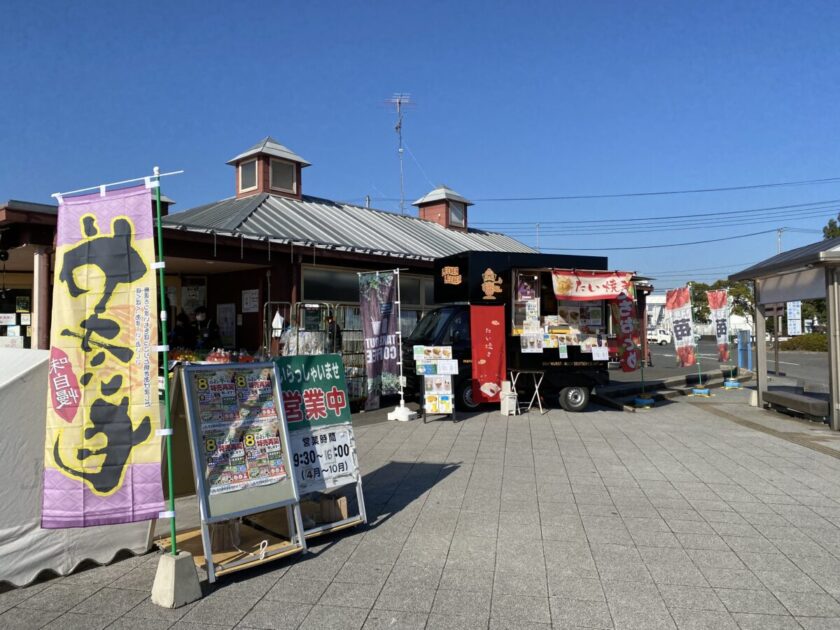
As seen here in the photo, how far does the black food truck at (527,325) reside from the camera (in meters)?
11.9

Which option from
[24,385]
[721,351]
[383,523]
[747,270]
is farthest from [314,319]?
[721,351]

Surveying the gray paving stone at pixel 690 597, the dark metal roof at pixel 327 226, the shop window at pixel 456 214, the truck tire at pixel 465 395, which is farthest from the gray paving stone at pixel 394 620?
the shop window at pixel 456 214

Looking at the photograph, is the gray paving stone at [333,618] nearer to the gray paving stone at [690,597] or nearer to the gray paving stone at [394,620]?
the gray paving stone at [394,620]

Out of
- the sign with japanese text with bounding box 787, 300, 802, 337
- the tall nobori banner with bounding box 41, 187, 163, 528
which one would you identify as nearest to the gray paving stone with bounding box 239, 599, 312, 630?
the tall nobori banner with bounding box 41, 187, 163, 528

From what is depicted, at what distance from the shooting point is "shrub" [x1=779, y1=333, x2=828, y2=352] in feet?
127

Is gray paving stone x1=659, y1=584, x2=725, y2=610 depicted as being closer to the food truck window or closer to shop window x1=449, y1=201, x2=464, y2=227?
the food truck window

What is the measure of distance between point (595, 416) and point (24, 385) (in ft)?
31.7

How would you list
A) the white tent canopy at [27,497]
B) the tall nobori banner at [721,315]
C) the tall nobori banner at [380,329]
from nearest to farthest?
the white tent canopy at [27,497] < the tall nobori banner at [380,329] < the tall nobori banner at [721,315]

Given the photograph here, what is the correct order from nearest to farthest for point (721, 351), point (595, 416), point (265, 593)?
point (265, 593)
point (595, 416)
point (721, 351)

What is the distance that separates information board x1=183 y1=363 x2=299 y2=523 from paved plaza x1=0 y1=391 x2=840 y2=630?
527mm

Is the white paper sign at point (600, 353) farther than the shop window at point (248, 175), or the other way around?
the shop window at point (248, 175)

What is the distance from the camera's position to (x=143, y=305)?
13.5ft

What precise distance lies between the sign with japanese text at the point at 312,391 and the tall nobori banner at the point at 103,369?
1171mm

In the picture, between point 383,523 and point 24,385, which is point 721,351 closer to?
point 383,523
